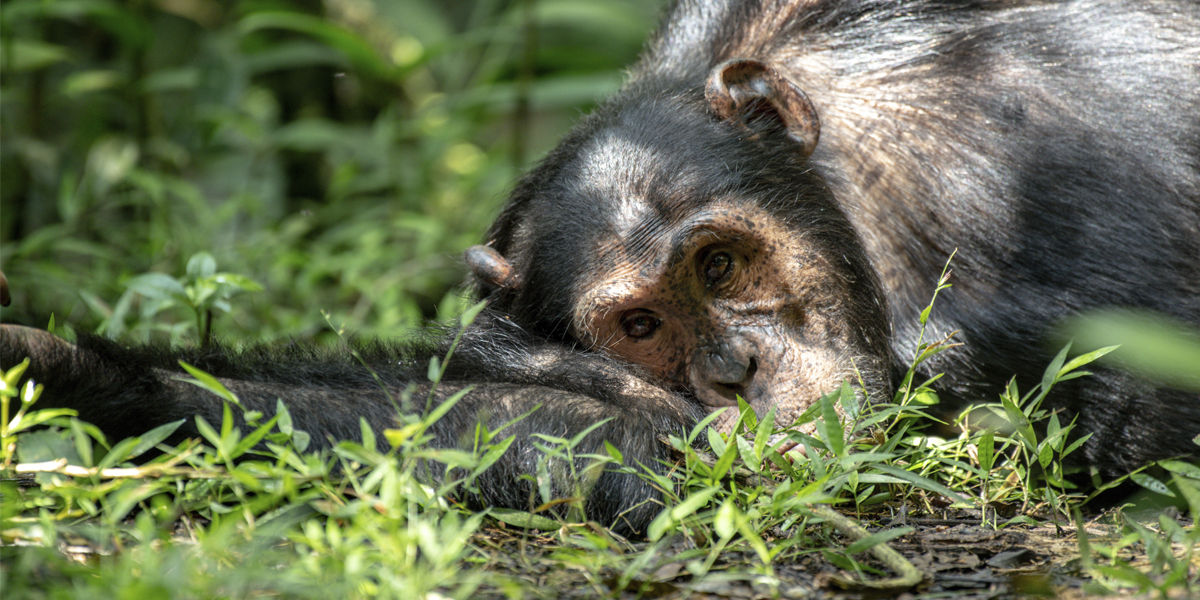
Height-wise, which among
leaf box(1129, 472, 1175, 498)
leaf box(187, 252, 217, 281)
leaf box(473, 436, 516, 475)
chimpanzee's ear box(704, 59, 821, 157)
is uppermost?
chimpanzee's ear box(704, 59, 821, 157)

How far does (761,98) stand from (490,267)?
1.13 metres

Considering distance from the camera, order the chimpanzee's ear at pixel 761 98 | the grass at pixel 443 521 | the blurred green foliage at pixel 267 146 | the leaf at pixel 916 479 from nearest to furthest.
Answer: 1. the grass at pixel 443 521
2. the leaf at pixel 916 479
3. the chimpanzee's ear at pixel 761 98
4. the blurred green foliage at pixel 267 146

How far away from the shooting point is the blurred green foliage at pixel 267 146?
5.30 metres

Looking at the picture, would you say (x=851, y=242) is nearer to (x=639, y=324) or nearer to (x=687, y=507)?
(x=639, y=324)

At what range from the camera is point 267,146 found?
22.0ft

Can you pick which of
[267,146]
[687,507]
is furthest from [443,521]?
[267,146]

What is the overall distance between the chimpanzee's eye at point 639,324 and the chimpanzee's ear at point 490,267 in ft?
1.65

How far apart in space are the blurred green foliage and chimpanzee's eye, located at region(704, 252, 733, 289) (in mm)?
1629

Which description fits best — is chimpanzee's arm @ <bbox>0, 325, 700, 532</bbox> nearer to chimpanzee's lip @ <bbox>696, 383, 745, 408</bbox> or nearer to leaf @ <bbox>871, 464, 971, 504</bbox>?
chimpanzee's lip @ <bbox>696, 383, 745, 408</bbox>

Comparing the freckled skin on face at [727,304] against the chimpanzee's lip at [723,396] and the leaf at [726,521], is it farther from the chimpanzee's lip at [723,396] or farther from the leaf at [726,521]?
the leaf at [726,521]

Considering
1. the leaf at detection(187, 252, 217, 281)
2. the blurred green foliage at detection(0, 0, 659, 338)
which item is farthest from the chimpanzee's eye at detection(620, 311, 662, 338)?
the leaf at detection(187, 252, 217, 281)

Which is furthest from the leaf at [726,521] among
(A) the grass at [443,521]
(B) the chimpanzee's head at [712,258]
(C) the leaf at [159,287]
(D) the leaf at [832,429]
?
(C) the leaf at [159,287]

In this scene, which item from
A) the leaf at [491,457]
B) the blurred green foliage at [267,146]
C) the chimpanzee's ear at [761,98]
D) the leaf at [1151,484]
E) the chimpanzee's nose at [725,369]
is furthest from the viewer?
the blurred green foliage at [267,146]

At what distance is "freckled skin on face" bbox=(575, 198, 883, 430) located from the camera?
3.22m
